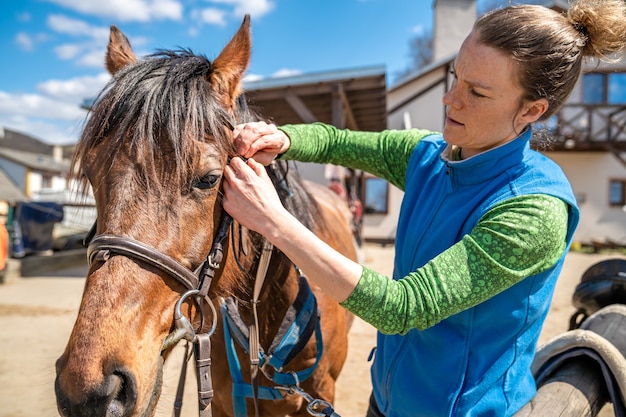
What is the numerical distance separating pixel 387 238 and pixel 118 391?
1550 centimetres

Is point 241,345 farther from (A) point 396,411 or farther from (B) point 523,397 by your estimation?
(B) point 523,397

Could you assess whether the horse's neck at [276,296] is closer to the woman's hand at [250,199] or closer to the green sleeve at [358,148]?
the green sleeve at [358,148]

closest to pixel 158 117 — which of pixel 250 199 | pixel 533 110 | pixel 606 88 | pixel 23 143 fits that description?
pixel 250 199

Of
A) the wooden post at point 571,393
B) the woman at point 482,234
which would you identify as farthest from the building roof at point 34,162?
the wooden post at point 571,393

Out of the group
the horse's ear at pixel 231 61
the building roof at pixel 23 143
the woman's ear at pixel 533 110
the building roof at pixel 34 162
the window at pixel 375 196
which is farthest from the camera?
the building roof at pixel 23 143

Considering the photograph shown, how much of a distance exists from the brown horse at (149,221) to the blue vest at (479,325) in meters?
0.67

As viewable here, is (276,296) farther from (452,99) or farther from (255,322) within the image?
(452,99)

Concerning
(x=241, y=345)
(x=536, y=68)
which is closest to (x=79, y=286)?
(x=241, y=345)

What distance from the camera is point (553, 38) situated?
1131 mm

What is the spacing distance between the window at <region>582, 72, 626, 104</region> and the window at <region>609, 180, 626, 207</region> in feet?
10.4

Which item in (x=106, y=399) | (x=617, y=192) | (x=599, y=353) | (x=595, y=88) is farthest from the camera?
(x=617, y=192)

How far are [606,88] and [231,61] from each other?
63.4ft

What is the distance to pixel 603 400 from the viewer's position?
5.50 feet

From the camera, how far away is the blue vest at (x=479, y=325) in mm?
1149
